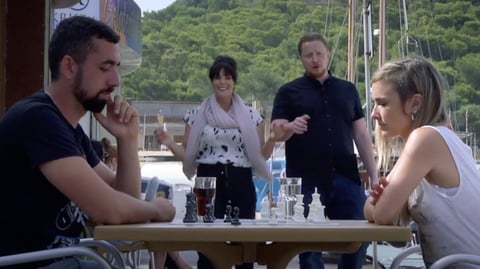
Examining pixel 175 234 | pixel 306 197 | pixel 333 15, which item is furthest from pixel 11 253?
pixel 333 15

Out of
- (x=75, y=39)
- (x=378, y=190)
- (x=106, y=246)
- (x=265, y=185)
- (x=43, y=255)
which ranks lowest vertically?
(x=265, y=185)

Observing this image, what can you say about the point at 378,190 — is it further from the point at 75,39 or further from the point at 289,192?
the point at 75,39

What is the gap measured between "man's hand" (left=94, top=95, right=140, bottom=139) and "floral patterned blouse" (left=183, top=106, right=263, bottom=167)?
1891mm

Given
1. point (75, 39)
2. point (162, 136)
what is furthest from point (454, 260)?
point (162, 136)

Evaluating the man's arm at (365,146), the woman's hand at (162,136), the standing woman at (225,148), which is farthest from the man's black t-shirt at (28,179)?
the man's arm at (365,146)

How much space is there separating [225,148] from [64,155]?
241 centimetres

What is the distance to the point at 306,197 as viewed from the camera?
430cm

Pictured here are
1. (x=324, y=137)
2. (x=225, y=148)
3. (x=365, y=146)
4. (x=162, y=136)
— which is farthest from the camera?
(x=365, y=146)

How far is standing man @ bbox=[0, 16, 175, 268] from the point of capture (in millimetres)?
2215

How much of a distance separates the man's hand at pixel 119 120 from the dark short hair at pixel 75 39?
0.25 metres

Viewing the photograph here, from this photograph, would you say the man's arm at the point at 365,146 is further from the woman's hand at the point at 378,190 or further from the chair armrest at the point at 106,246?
the chair armrest at the point at 106,246

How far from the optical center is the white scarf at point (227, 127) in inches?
180

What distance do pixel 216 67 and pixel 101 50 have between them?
2.27 meters

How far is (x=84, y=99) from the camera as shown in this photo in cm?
246
